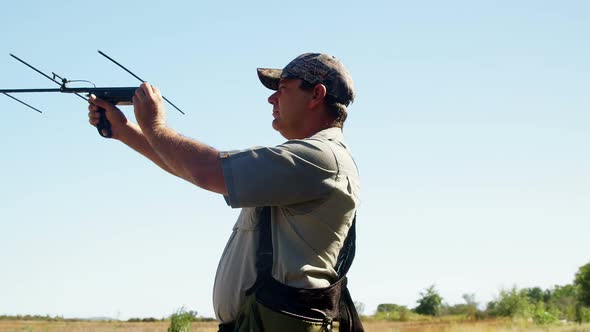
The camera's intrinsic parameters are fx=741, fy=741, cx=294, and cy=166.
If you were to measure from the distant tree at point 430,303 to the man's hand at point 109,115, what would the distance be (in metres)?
67.3

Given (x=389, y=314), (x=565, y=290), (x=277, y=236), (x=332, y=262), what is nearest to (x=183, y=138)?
(x=277, y=236)

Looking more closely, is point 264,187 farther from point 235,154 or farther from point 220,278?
point 220,278

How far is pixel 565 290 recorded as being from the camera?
98.1 meters

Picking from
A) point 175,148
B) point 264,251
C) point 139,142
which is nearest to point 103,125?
point 139,142

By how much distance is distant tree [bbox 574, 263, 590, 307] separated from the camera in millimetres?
64000

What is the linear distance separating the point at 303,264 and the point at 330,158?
56cm

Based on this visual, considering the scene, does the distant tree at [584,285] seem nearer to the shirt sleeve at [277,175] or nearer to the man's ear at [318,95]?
the man's ear at [318,95]

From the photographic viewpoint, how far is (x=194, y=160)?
142 inches

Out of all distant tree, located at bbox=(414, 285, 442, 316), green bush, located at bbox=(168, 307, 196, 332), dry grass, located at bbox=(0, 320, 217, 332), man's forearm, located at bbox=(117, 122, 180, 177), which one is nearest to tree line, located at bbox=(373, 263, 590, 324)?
distant tree, located at bbox=(414, 285, 442, 316)

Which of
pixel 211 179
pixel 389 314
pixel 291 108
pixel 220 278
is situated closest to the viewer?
pixel 211 179

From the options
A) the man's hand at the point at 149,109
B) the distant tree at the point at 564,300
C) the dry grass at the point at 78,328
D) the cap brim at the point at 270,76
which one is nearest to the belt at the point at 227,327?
the man's hand at the point at 149,109

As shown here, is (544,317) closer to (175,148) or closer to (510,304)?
(510,304)

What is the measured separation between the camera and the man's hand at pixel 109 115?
4430 mm

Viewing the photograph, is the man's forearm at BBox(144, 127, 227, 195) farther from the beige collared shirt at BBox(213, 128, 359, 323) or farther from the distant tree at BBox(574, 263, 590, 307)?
the distant tree at BBox(574, 263, 590, 307)
